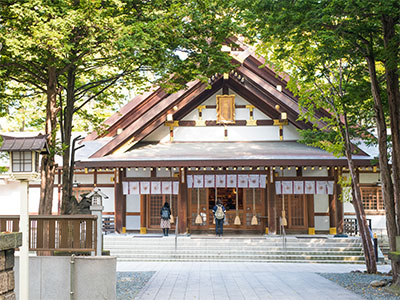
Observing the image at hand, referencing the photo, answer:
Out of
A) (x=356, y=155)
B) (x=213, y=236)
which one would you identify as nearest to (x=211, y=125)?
(x=213, y=236)

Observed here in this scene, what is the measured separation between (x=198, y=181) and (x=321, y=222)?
577 cm

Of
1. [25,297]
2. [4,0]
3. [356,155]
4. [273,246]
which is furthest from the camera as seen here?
[356,155]

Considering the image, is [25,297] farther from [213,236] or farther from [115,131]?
[115,131]

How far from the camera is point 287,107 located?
19.0 metres

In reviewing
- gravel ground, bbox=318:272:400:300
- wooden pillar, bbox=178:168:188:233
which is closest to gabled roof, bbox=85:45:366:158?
wooden pillar, bbox=178:168:188:233

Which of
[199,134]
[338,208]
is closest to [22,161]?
[199,134]

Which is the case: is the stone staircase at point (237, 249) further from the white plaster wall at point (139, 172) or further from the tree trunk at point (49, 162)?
the tree trunk at point (49, 162)

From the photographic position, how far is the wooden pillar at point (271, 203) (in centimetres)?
1877

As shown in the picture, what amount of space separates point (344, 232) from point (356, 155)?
343 centimetres

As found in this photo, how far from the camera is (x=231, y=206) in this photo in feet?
66.7

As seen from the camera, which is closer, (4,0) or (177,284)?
(4,0)

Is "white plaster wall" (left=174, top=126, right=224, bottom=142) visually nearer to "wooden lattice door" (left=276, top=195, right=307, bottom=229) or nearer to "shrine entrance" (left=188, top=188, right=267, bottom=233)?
"shrine entrance" (left=188, top=188, right=267, bottom=233)

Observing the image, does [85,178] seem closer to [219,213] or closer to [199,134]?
[199,134]

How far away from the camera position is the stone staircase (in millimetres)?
16141
